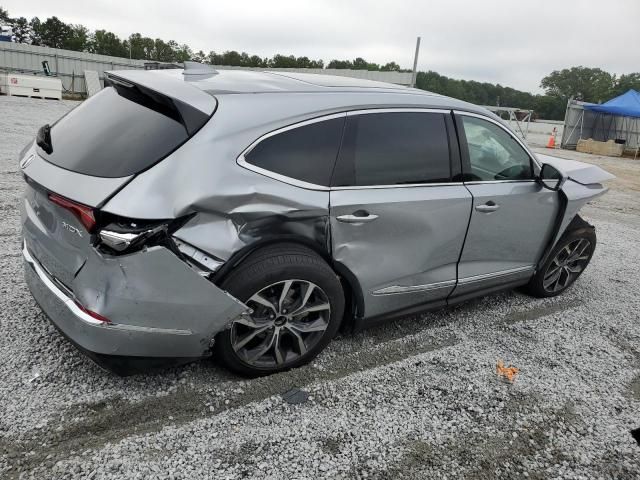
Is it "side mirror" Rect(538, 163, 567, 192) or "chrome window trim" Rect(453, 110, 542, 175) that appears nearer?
"chrome window trim" Rect(453, 110, 542, 175)

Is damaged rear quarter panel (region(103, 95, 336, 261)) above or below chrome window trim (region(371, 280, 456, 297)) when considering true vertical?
above

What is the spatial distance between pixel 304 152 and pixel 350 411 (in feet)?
4.77

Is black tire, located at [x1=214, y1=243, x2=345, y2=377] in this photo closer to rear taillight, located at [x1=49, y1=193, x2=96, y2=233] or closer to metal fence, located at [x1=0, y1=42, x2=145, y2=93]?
rear taillight, located at [x1=49, y1=193, x2=96, y2=233]

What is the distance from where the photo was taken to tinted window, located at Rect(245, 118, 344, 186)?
8.27ft

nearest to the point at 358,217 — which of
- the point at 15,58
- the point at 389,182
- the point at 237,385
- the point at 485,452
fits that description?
the point at 389,182

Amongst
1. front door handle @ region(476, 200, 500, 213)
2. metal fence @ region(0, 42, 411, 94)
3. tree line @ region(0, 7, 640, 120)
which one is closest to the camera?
front door handle @ region(476, 200, 500, 213)

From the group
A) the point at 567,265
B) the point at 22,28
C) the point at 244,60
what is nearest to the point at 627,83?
the point at 244,60

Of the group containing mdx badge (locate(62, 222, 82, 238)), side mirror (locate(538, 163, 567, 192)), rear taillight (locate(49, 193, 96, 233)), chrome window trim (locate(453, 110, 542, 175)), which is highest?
chrome window trim (locate(453, 110, 542, 175))

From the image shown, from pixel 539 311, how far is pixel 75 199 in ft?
12.1

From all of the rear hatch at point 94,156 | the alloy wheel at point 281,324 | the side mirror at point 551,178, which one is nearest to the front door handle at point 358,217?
the alloy wheel at point 281,324

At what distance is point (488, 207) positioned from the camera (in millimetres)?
3385

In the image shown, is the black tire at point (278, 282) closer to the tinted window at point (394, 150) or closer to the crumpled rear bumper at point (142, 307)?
the crumpled rear bumper at point (142, 307)

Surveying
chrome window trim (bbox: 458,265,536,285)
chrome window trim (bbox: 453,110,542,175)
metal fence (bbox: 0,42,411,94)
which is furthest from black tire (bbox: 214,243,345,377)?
metal fence (bbox: 0,42,411,94)

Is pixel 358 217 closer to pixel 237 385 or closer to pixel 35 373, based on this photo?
pixel 237 385
